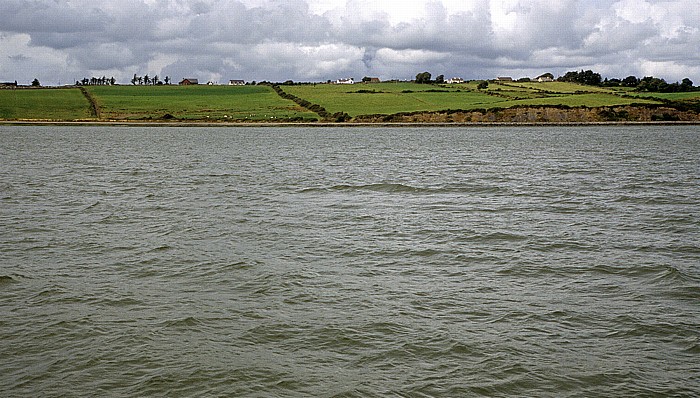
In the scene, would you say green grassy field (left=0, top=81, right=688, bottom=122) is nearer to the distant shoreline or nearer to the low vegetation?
the low vegetation

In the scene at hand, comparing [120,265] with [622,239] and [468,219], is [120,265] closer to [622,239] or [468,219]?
[468,219]

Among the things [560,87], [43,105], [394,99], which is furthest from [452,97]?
[43,105]

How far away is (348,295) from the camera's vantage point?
1446cm

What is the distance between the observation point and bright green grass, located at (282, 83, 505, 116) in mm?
156375

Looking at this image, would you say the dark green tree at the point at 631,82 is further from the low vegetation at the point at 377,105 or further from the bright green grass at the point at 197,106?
the bright green grass at the point at 197,106

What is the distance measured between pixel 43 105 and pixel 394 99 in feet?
276

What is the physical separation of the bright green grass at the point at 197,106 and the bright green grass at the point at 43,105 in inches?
191

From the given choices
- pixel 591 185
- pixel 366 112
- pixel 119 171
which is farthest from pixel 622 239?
pixel 366 112

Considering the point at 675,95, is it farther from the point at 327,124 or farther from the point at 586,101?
Result: the point at 327,124

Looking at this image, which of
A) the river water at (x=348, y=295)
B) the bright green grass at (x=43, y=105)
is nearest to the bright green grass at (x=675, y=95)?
the bright green grass at (x=43, y=105)

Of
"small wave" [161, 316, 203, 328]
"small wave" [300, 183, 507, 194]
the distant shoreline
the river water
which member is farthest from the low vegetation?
"small wave" [161, 316, 203, 328]

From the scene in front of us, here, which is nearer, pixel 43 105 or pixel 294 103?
pixel 43 105

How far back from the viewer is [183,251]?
18922 millimetres

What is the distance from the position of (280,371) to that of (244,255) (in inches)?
327
